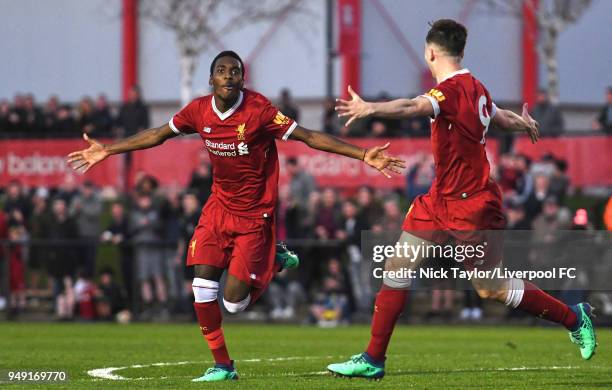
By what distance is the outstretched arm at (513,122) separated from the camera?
10695 millimetres

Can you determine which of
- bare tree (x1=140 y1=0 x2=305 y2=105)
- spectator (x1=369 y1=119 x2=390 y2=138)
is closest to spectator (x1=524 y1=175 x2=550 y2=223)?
spectator (x1=369 y1=119 x2=390 y2=138)

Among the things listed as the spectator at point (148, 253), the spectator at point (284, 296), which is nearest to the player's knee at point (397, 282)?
the spectator at point (284, 296)

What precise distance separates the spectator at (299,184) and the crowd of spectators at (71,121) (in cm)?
492

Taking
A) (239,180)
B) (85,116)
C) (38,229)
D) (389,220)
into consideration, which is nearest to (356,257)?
(389,220)

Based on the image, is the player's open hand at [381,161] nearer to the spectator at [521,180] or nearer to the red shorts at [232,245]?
the red shorts at [232,245]

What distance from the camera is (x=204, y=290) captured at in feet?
36.0

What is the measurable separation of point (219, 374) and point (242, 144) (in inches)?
70.2

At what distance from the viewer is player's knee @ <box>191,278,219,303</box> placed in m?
11.0

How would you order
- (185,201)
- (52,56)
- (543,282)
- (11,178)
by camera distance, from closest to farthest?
(543,282), (185,201), (11,178), (52,56)

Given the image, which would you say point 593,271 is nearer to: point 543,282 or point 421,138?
point 543,282

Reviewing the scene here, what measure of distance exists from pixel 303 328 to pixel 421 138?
4.73 m

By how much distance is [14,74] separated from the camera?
4003cm

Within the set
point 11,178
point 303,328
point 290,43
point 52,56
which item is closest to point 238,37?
point 290,43

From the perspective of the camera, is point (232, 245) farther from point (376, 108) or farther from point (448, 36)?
point (448, 36)
